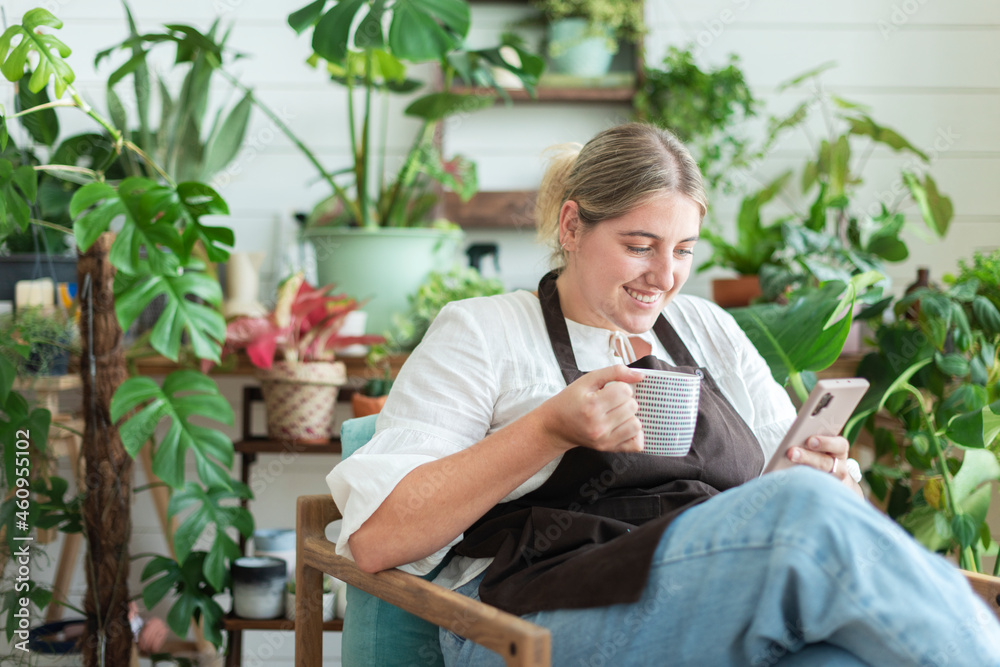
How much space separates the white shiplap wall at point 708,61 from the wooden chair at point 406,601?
48.2 inches

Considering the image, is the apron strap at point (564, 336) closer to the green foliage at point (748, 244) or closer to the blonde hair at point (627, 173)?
the blonde hair at point (627, 173)

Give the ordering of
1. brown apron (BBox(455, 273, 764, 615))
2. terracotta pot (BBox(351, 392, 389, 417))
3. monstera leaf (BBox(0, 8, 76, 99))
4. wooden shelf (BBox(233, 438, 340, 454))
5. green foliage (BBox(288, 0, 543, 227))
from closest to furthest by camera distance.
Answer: brown apron (BBox(455, 273, 764, 615)) < monstera leaf (BBox(0, 8, 76, 99)) < terracotta pot (BBox(351, 392, 389, 417)) < wooden shelf (BBox(233, 438, 340, 454)) < green foliage (BBox(288, 0, 543, 227))

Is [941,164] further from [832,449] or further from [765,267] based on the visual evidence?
[832,449]

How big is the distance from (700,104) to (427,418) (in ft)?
4.86

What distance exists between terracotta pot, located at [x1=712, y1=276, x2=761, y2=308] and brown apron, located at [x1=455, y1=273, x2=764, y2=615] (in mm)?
880

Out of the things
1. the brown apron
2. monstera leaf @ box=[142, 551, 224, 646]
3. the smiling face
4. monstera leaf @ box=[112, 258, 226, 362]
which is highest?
the smiling face

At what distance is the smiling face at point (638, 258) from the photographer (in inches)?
46.3

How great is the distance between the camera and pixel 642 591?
892 mm

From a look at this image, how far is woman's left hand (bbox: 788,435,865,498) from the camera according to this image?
3.47 ft

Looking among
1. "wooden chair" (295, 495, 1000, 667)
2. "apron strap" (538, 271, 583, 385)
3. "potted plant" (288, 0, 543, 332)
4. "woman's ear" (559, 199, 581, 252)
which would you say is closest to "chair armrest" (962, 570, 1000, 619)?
"wooden chair" (295, 495, 1000, 667)

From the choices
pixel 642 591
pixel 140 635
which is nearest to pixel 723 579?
pixel 642 591

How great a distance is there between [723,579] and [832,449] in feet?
1.01

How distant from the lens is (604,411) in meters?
0.94

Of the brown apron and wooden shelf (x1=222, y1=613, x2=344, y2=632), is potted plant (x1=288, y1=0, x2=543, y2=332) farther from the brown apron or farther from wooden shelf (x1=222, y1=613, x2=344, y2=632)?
the brown apron
